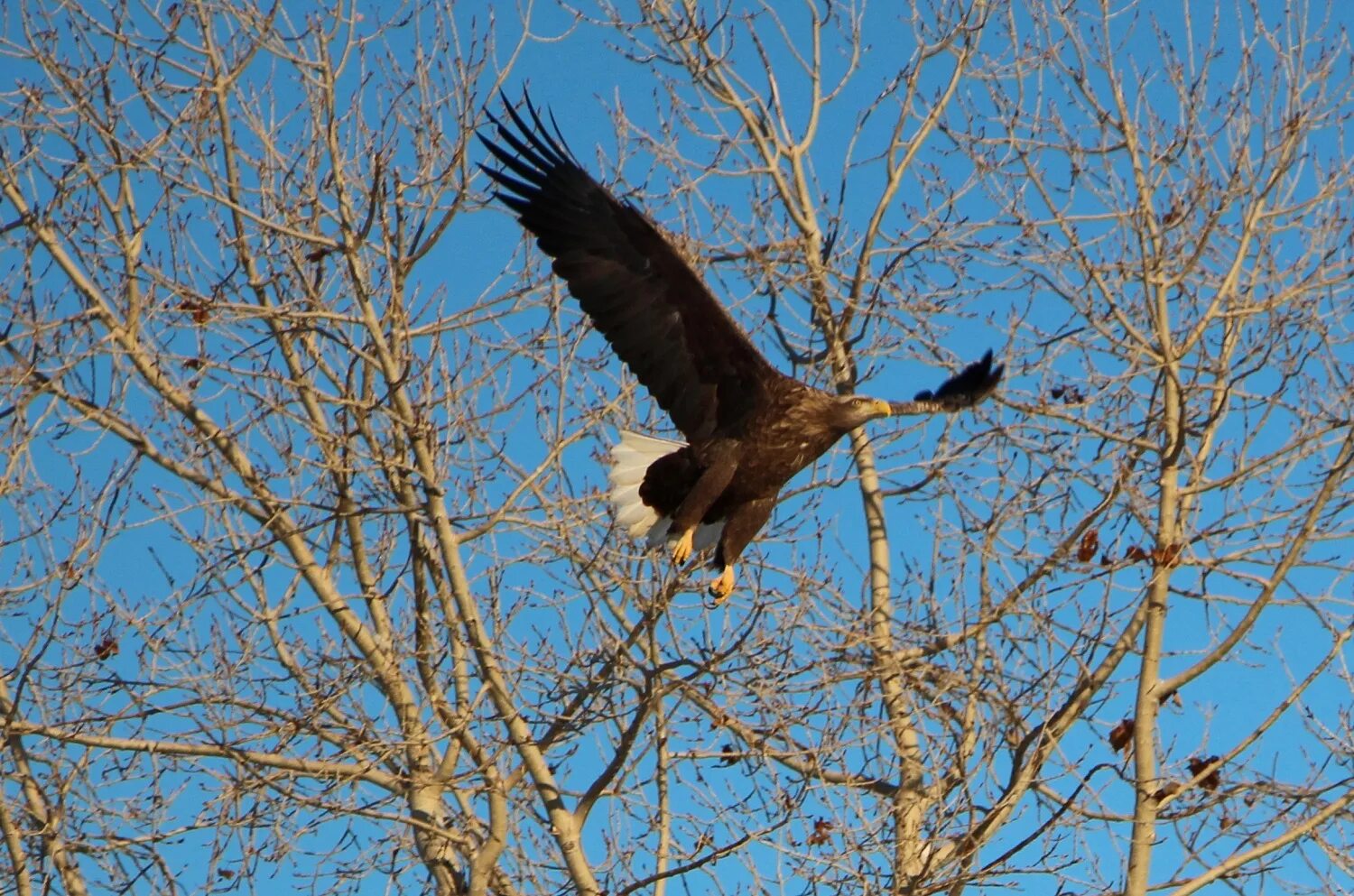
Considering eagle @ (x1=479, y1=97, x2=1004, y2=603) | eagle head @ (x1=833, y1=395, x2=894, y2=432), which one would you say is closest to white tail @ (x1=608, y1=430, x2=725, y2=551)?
eagle @ (x1=479, y1=97, x2=1004, y2=603)

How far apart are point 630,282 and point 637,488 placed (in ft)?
2.75

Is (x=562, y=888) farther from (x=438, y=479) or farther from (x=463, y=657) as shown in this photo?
(x=438, y=479)

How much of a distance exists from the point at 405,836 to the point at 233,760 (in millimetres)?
890

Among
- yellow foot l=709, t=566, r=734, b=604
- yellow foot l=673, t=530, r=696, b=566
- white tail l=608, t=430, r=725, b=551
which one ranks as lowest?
yellow foot l=709, t=566, r=734, b=604

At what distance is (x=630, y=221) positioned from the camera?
6.61 metres

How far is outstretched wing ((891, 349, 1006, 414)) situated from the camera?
696 centimetres

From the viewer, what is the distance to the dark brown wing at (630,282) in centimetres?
661

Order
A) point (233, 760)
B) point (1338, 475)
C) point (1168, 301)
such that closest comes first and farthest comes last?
point (233, 760), point (1338, 475), point (1168, 301)

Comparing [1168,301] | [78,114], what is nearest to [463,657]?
[78,114]

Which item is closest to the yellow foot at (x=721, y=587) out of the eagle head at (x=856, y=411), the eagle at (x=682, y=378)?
the eagle at (x=682, y=378)

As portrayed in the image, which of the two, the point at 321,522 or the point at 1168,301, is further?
the point at 1168,301

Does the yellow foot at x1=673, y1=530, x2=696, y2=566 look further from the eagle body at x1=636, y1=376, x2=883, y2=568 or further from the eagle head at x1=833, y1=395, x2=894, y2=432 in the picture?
the eagle head at x1=833, y1=395, x2=894, y2=432

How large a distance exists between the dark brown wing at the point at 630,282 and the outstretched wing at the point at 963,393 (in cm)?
64

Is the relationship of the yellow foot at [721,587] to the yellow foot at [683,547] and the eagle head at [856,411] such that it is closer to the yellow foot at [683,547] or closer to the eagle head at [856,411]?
the yellow foot at [683,547]
